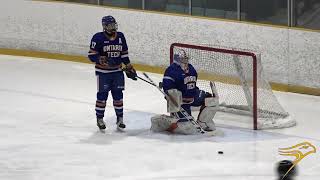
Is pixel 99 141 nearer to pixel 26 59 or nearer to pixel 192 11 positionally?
pixel 192 11

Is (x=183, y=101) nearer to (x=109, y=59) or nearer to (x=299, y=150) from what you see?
(x=109, y=59)

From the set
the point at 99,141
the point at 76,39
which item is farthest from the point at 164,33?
the point at 99,141

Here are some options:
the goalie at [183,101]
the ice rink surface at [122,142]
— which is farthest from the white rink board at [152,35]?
the goalie at [183,101]

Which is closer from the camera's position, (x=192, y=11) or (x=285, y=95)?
(x=285, y=95)

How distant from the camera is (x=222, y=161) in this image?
8.68 meters

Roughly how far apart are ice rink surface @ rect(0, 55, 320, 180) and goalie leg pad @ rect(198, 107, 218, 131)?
0.48ft

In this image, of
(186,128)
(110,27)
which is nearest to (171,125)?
(186,128)

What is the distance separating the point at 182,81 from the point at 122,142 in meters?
0.77

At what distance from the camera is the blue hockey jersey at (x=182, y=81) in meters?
9.42

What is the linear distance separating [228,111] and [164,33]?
2.14 metres

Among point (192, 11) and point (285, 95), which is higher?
point (192, 11)

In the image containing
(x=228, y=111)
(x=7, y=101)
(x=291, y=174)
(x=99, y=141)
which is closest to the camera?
(x=291, y=174)

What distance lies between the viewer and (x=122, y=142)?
30.7 feet

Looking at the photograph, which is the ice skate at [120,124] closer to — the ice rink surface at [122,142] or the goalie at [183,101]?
the ice rink surface at [122,142]
